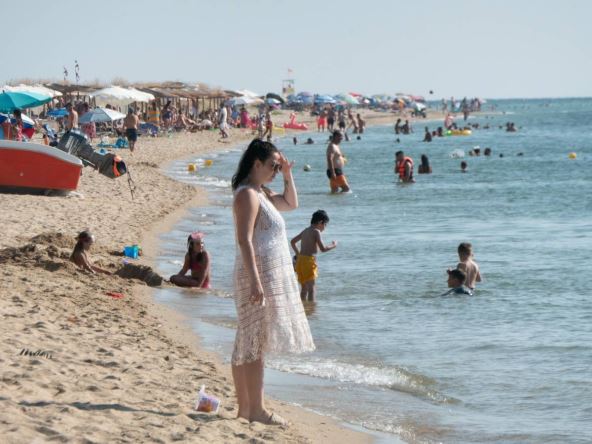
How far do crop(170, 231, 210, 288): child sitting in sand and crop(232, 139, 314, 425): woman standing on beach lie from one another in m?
6.03

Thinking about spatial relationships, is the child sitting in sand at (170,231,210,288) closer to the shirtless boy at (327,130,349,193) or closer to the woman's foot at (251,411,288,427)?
the woman's foot at (251,411,288,427)

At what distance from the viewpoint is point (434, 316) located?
1124 centimetres

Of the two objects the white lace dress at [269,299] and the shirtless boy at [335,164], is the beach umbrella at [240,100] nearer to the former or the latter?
the shirtless boy at [335,164]

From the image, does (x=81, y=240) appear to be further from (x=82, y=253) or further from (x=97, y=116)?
(x=97, y=116)

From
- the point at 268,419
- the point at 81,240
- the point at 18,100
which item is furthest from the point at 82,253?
the point at 18,100

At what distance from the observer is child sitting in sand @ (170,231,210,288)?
11711mm

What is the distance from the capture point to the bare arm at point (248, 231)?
5477 mm

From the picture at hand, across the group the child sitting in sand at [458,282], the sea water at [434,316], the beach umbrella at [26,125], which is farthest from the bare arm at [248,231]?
the beach umbrella at [26,125]

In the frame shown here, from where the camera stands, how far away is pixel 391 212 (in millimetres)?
22641

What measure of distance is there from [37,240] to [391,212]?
11651mm

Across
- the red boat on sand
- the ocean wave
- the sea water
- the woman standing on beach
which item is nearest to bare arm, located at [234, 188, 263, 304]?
the woman standing on beach

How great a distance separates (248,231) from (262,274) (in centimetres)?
27

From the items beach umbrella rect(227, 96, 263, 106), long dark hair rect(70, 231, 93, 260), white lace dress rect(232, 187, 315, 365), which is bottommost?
long dark hair rect(70, 231, 93, 260)

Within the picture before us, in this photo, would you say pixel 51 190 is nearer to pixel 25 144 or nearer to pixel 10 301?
pixel 25 144
